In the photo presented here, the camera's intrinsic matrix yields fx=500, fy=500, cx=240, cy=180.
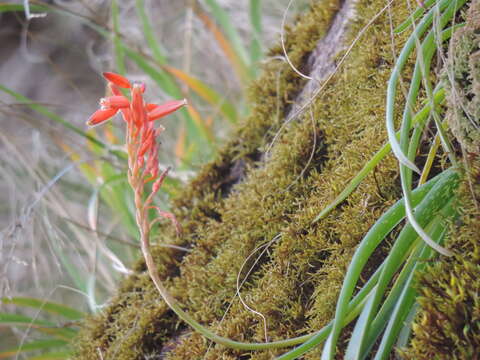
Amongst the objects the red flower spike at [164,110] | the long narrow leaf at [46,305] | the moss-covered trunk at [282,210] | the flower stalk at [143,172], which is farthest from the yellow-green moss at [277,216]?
the long narrow leaf at [46,305]

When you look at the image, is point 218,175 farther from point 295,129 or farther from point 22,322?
point 22,322

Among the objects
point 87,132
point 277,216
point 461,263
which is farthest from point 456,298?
point 87,132

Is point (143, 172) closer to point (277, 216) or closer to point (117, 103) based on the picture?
point (117, 103)

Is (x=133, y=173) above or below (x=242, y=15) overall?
below

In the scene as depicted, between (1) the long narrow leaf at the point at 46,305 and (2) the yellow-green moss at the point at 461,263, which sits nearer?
(2) the yellow-green moss at the point at 461,263

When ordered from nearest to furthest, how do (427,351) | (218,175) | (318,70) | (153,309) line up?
(427,351) → (153,309) → (318,70) → (218,175)

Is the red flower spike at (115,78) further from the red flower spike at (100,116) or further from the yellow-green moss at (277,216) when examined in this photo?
the yellow-green moss at (277,216)

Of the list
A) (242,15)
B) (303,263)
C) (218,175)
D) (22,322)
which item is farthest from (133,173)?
(242,15)

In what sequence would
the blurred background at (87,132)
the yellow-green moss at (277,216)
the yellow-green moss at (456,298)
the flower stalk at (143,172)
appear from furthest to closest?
the blurred background at (87,132) < the yellow-green moss at (277,216) < the flower stalk at (143,172) < the yellow-green moss at (456,298)
